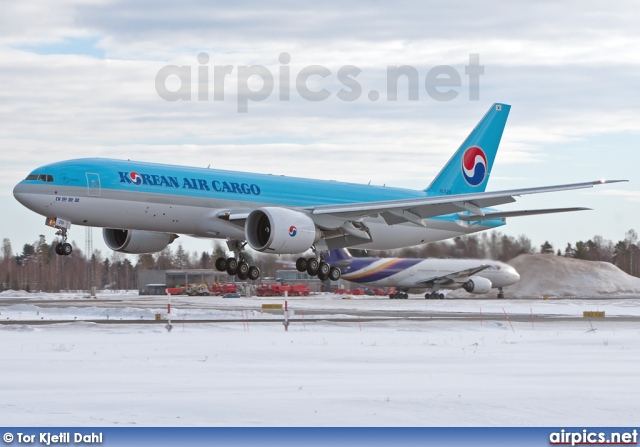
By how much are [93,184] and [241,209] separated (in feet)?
21.7

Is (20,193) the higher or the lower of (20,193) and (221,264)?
the higher

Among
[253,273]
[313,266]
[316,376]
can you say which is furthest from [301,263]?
[316,376]

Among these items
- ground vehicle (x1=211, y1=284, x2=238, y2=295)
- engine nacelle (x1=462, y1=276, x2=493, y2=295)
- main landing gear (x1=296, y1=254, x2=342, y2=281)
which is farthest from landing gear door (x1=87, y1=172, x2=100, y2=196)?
ground vehicle (x1=211, y1=284, x2=238, y2=295)

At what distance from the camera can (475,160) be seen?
52.8 m

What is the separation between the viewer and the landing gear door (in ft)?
122

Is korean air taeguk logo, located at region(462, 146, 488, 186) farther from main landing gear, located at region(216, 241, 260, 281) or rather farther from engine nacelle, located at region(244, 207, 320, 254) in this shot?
engine nacelle, located at region(244, 207, 320, 254)

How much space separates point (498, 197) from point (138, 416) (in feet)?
91.2

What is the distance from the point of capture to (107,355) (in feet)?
86.2

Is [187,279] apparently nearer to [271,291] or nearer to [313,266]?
[271,291]

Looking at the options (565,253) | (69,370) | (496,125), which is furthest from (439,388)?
(565,253)

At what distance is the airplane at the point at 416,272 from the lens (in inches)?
3438

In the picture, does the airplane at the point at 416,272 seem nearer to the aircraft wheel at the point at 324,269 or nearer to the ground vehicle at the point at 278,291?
the ground vehicle at the point at 278,291

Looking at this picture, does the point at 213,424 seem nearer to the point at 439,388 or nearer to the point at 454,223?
the point at 439,388

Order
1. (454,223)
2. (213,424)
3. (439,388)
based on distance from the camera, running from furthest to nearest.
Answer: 1. (454,223)
2. (439,388)
3. (213,424)
